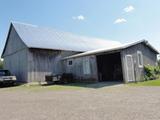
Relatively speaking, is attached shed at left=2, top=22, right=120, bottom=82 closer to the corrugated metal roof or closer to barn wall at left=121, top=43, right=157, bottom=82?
the corrugated metal roof

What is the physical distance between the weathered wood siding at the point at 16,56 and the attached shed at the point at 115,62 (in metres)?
4.49

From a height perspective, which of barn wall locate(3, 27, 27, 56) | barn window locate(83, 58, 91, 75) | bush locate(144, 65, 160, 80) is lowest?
bush locate(144, 65, 160, 80)

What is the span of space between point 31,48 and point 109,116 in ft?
49.9

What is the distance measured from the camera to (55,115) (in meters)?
5.40

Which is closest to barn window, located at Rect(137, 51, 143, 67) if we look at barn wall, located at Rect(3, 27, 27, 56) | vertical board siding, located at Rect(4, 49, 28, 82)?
vertical board siding, located at Rect(4, 49, 28, 82)

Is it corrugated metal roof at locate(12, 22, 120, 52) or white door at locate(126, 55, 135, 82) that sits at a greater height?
corrugated metal roof at locate(12, 22, 120, 52)

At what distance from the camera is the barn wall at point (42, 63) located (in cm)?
1870

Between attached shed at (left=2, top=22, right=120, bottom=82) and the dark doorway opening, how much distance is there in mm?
3258

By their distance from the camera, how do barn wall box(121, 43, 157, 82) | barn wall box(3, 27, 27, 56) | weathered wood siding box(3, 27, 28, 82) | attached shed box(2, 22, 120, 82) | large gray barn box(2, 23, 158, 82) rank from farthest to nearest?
1. barn wall box(3, 27, 27, 56)
2. weathered wood siding box(3, 27, 28, 82)
3. attached shed box(2, 22, 120, 82)
4. large gray barn box(2, 23, 158, 82)
5. barn wall box(121, 43, 157, 82)

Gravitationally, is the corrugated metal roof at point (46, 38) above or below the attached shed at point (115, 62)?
above

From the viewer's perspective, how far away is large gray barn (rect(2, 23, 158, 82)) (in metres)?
16.3

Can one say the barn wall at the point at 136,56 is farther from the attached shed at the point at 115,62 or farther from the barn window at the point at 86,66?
the barn window at the point at 86,66

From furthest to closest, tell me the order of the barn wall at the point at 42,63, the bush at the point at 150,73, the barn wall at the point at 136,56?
the barn wall at the point at 42,63 → the bush at the point at 150,73 → the barn wall at the point at 136,56

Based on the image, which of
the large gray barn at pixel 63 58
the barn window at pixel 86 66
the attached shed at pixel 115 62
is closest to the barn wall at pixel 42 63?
the large gray barn at pixel 63 58
